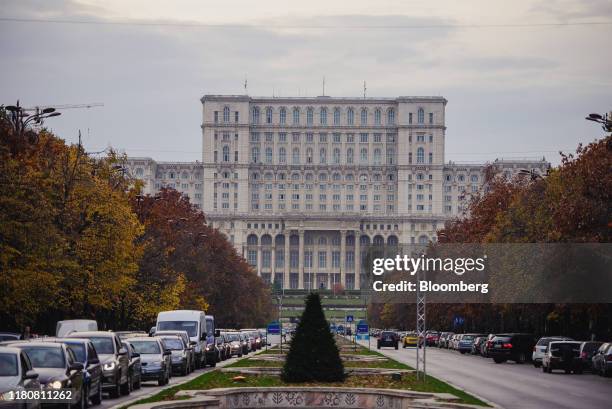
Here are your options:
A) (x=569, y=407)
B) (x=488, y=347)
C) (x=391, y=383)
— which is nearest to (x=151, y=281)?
(x=488, y=347)

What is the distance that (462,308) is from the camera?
10088cm

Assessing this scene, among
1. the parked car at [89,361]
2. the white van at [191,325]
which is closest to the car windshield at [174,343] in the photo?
the white van at [191,325]

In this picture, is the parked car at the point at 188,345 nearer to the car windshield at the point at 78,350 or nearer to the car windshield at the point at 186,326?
the car windshield at the point at 186,326

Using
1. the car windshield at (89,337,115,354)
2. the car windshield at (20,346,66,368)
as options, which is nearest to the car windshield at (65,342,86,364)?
the car windshield at (20,346,66,368)

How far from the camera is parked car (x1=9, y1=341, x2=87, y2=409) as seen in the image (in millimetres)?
27984

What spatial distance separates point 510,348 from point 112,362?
135ft

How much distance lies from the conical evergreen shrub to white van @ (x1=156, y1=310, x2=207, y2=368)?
71.3 feet

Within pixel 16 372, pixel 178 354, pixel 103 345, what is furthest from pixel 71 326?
pixel 16 372

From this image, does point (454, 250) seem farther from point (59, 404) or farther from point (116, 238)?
point (59, 404)

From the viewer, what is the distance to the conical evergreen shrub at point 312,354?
38.1 metres

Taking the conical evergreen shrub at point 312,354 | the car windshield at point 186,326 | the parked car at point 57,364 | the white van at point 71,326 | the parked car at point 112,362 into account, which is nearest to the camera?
the parked car at point 57,364

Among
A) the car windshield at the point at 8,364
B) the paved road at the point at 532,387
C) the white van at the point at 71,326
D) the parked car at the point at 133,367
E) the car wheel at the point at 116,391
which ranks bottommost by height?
the paved road at the point at 532,387

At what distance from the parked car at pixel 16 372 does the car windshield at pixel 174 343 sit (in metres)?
Result: 26.3

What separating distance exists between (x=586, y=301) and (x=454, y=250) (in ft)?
115
